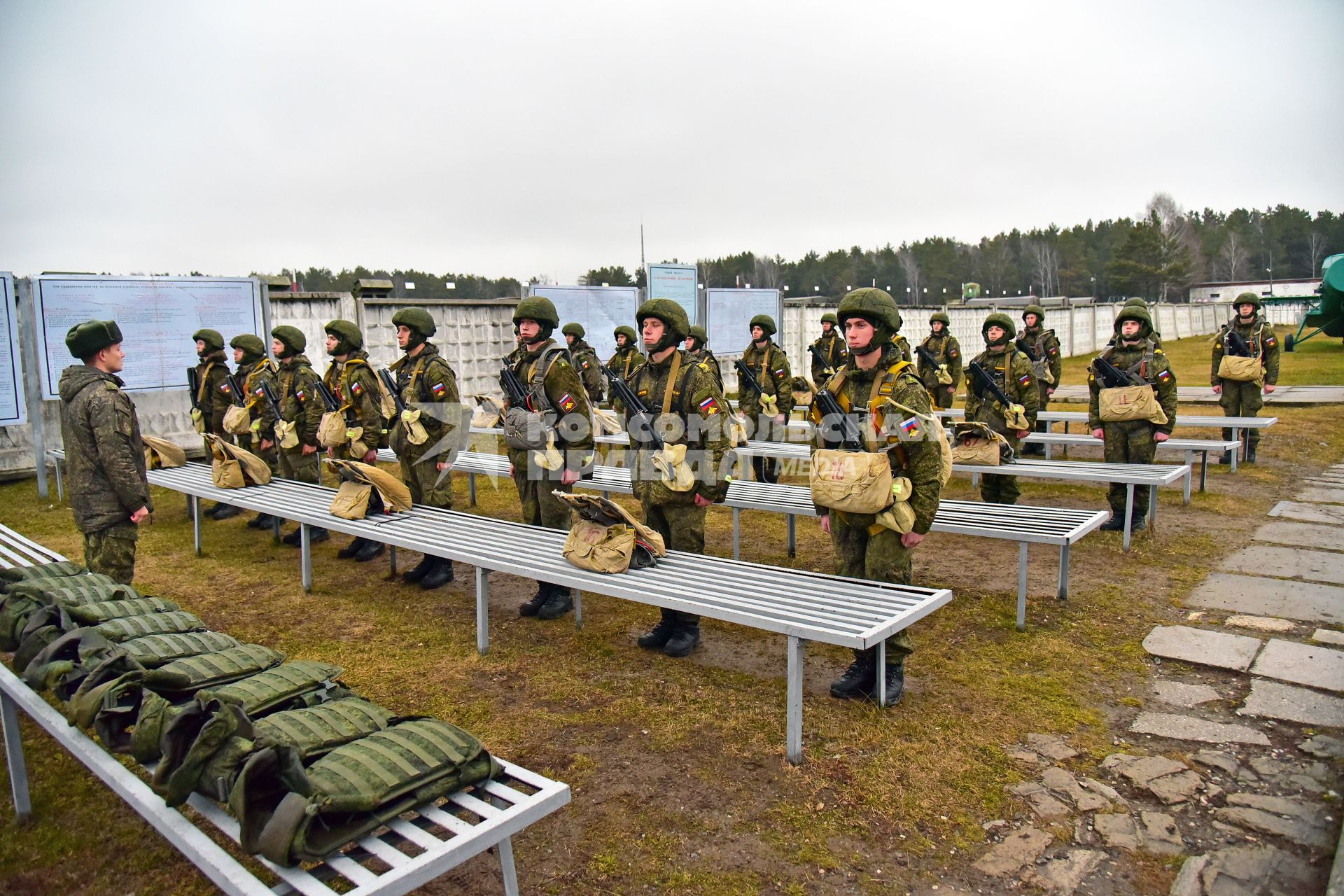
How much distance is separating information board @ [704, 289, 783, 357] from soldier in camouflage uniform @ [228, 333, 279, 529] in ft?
27.0

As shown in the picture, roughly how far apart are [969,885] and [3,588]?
14.2 ft

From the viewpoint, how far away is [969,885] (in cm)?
291

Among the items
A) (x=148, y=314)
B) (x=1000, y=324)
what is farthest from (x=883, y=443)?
(x=148, y=314)

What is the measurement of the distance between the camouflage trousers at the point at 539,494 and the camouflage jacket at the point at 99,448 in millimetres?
2261

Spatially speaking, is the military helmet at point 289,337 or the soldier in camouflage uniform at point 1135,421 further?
the military helmet at point 289,337

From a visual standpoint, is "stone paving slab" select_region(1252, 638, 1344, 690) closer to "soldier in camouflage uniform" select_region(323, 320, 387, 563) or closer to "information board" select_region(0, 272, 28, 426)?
"soldier in camouflage uniform" select_region(323, 320, 387, 563)

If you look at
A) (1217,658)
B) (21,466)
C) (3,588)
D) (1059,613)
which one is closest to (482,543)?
(3,588)

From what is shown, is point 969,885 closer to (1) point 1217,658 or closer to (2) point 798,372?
(1) point 1217,658

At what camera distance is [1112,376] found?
25.8 ft

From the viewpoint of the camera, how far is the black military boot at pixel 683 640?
16.7 feet

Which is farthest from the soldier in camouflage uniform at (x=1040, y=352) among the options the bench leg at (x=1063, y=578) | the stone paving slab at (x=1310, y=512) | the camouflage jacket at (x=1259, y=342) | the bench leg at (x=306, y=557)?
the bench leg at (x=306, y=557)

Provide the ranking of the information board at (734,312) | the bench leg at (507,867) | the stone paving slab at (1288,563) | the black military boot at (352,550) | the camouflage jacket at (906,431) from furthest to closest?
the information board at (734,312) < the black military boot at (352,550) < the stone paving slab at (1288,563) < the camouflage jacket at (906,431) < the bench leg at (507,867)

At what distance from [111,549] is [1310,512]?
33.5 feet

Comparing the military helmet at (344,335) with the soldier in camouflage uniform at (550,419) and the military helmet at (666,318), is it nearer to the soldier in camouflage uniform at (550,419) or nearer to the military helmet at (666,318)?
the soldier in camouflage uniform at (550,419)
